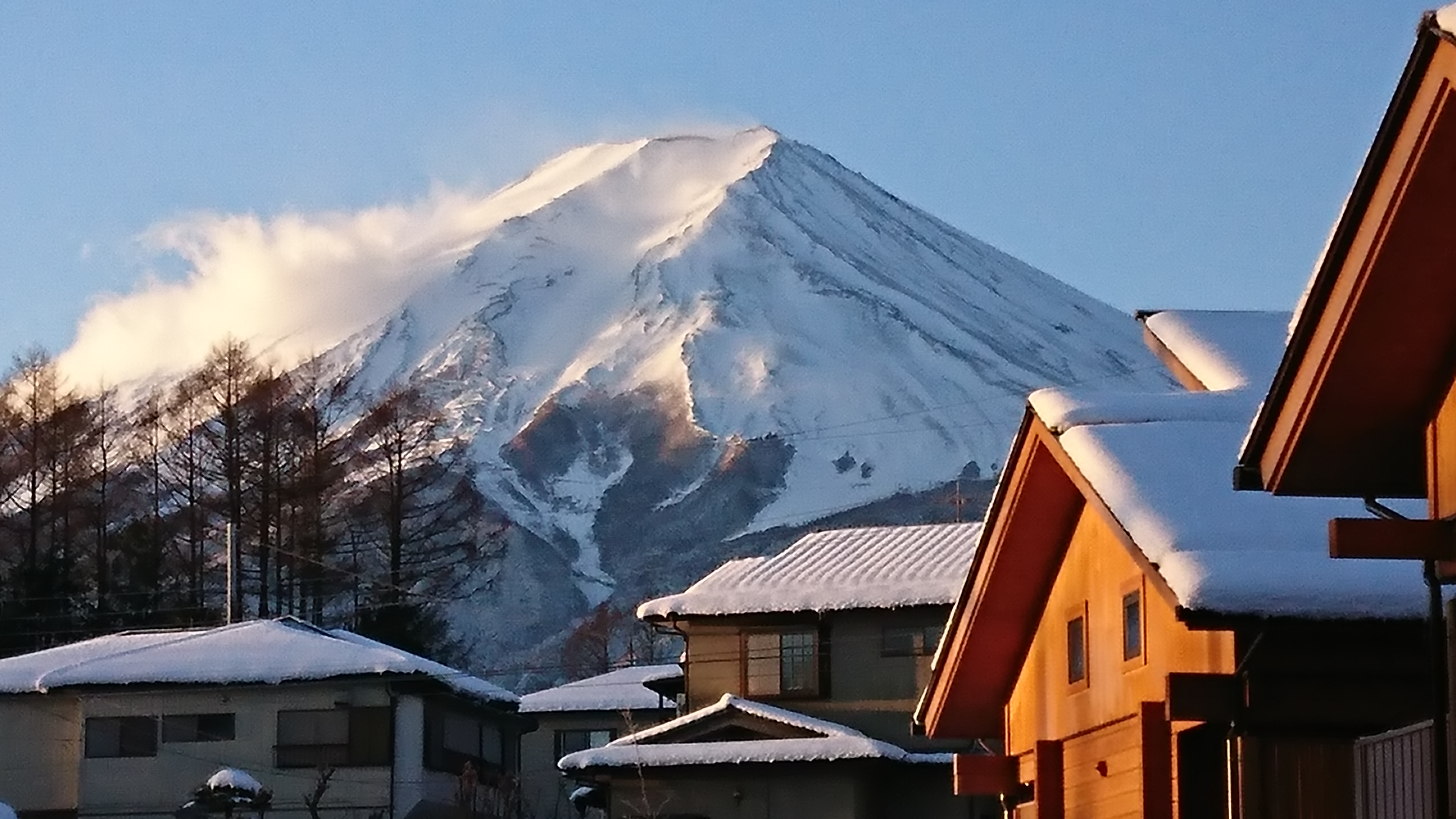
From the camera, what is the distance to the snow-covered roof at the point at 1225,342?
42.8 feet

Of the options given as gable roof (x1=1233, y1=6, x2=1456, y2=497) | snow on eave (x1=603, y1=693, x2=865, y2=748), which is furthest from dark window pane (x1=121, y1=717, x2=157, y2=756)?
gable roof (x1=1233, y1=6, x2=1456, y2=497)

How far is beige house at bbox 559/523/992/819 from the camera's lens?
32.0m

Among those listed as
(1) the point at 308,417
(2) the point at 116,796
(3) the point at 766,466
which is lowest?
(2) the point at 116,796

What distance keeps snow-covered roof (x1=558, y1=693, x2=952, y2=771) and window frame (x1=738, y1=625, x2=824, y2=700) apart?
0.35 metres

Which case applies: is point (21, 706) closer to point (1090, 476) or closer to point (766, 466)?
point (1090, 476)

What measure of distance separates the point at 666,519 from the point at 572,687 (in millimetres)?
144237

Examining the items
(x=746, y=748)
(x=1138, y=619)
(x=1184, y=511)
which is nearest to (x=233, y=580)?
(x=746, y=748)

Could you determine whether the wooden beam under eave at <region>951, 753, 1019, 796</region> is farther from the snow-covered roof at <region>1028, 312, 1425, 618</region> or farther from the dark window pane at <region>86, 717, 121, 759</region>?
the dark window pane at <region>86, 717, 121, 759</region>

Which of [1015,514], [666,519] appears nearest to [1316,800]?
[1015,514]

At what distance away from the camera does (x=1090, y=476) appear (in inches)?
461

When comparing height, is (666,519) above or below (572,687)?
above

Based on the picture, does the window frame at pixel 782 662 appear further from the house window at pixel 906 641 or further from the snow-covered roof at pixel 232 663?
the snow-covered roof at pixel 232 663

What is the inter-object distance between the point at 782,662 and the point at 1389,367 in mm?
26281

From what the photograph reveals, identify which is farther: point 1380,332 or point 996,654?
point 996,654
